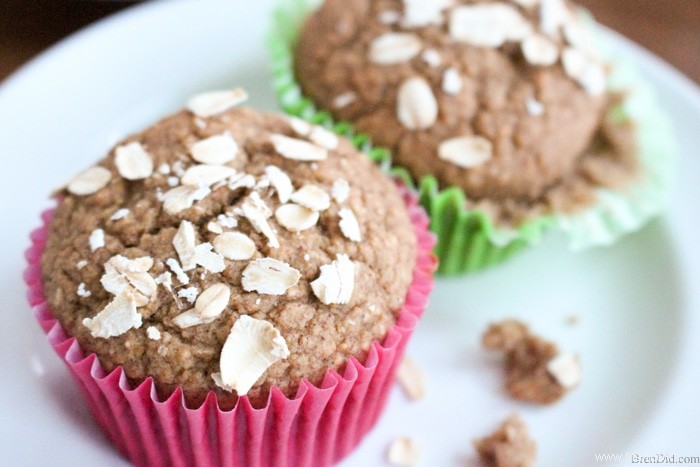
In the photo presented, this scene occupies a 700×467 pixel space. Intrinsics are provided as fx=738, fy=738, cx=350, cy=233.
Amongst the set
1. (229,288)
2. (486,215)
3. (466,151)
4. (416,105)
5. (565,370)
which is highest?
(229,288)

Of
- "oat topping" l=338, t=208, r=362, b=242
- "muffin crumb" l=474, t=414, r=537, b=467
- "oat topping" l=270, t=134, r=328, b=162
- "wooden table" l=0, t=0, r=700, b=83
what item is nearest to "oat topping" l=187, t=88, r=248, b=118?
"oat topping" l=270, t=134, r=328, b=162

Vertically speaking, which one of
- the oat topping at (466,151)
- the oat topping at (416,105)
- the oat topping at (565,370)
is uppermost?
the oat topping at (416,105)

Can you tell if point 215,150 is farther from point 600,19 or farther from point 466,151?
point 600,19

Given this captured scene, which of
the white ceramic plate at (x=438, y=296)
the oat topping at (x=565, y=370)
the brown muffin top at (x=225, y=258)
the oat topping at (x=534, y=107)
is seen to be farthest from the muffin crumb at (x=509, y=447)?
the oat topping at (x=534, y=107)

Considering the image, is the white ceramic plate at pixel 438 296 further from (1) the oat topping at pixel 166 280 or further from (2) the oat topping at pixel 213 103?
(2) the oat topping at pixel 213 103

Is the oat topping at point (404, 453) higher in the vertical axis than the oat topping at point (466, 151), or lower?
lower

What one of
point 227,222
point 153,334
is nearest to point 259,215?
point 227,222
